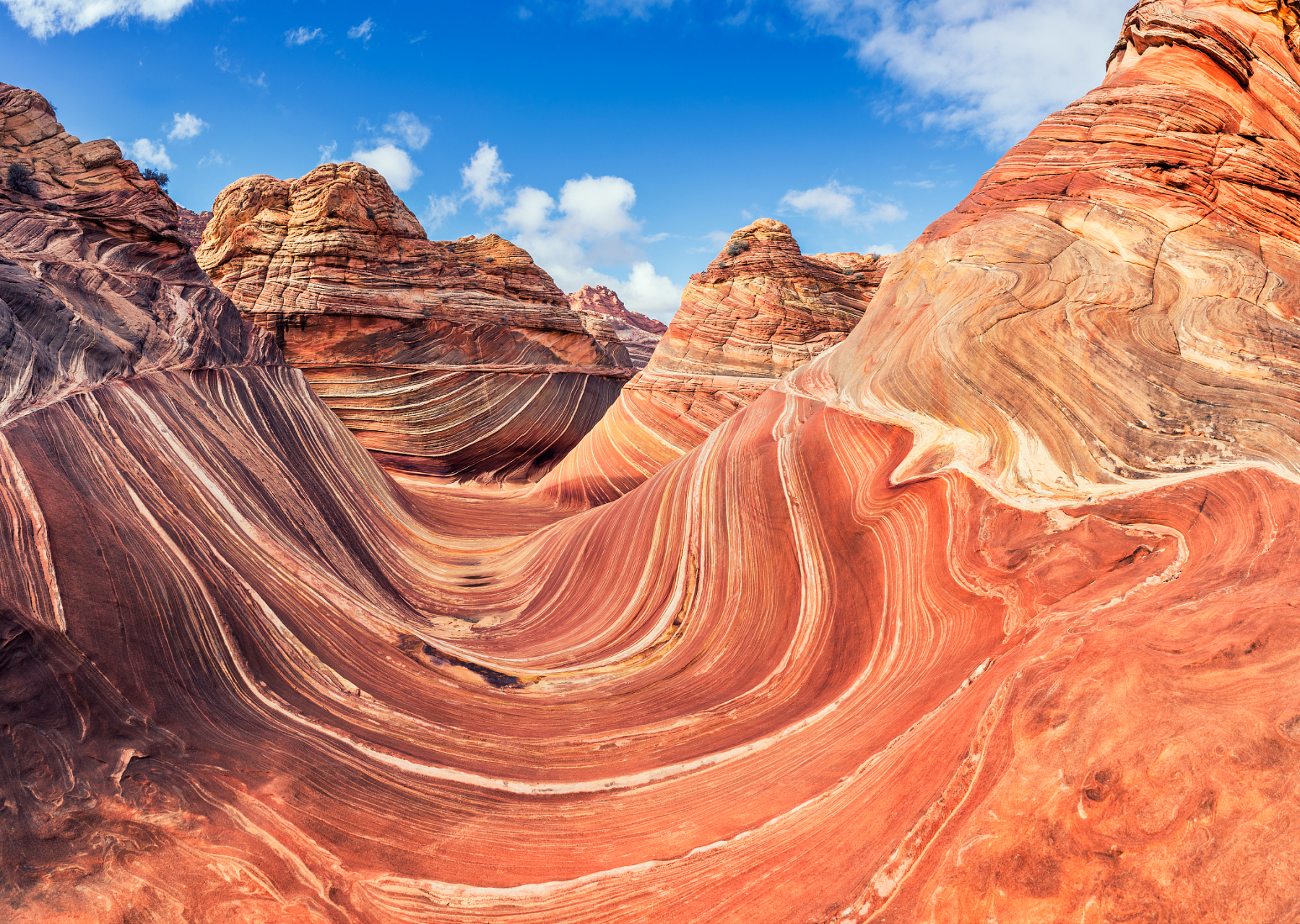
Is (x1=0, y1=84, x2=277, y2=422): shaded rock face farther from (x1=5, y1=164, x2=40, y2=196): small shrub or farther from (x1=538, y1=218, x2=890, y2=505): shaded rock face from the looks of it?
(x1=538, y1=218, x2=890, y2=505): shaded rock face

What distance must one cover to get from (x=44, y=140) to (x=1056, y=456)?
34.1 ft

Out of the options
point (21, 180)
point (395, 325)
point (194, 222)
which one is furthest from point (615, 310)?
point (21, 180)

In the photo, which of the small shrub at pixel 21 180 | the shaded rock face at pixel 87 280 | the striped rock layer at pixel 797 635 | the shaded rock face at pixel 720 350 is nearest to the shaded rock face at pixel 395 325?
the shaded rock face at pixel 720 350

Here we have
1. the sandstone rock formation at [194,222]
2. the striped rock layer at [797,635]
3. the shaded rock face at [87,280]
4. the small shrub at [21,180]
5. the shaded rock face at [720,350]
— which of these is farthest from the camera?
the sandstone rock formation at [194,222]

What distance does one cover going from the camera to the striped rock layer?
2.18 meters

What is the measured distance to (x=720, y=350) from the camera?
11.8 meters

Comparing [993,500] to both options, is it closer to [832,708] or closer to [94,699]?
[832,708]

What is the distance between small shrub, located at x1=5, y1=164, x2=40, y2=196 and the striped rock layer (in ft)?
1.39

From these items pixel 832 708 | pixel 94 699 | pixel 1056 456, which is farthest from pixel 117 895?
pixel 1056 456

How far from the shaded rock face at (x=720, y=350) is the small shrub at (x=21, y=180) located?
716cm

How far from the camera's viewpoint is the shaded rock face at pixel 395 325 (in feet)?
42.5

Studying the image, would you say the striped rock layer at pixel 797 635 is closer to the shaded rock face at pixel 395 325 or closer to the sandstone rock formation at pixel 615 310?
the shaded rock face at pixel 395 325

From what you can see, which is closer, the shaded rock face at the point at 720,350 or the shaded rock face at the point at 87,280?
the shaded rock face at the point at 87,280

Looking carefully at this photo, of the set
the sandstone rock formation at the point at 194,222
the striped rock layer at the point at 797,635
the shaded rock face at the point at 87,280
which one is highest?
the sandstone rock formation at the point at 194,222
